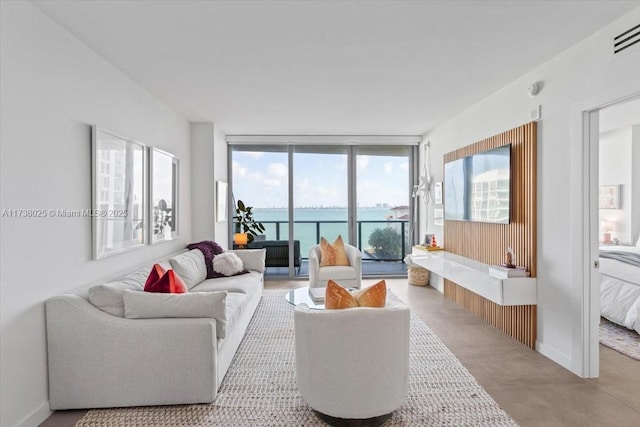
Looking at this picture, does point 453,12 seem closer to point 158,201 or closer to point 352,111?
point 352,111

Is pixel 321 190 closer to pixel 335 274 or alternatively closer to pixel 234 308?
pixel 335 274

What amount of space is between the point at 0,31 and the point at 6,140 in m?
0.58

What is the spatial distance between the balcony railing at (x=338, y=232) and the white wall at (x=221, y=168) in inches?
30.1

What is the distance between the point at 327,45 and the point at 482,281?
2594 millimetres

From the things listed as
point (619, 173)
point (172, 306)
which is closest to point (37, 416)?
point (172, 306)

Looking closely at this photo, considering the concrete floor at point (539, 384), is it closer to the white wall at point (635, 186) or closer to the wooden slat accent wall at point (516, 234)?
the wooden slat accent wall at point (516, 234)

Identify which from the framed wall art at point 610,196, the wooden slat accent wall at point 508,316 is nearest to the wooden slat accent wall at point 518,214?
the wooden slat accent wall at point 508,316

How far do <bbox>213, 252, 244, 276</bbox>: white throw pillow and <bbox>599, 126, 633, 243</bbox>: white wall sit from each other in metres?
5.89

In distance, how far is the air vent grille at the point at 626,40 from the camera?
236 cm

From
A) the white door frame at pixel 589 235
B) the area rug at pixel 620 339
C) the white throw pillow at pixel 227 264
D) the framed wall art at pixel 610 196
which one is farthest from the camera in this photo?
the framed wall art at pixel 610 196

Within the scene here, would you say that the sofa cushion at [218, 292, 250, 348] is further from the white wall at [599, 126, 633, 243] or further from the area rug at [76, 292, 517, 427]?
the white wall at [599, 126, 633, 243]

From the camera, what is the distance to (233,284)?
13.5 feet

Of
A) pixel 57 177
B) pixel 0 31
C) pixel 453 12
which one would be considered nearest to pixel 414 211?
pixel 453 12

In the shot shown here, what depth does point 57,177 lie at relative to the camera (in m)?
2.50
